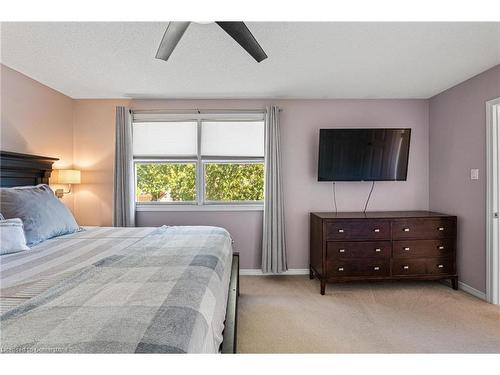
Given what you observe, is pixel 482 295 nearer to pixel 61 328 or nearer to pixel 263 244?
pixel 263 244

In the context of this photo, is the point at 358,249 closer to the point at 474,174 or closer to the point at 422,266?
the point at 422,266

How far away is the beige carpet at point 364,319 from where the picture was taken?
75.0 inches

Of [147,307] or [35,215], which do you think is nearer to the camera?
[147,307]

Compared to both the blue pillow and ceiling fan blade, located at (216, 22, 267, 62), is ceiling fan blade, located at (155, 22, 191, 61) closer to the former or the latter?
ceiling fan blade, located at (216, 22, 267, 62)

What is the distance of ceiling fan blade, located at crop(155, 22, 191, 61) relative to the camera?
5.22 feet

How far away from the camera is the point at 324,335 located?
2029 mm

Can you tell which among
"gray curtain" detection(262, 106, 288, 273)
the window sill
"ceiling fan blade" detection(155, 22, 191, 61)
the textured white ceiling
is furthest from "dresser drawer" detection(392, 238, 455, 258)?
"ceiling fan blade" detection(155, 22, 191, 61)

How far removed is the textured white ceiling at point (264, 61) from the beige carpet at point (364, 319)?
7.76 feet

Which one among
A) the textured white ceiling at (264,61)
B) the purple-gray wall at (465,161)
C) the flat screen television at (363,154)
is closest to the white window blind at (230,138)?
the textured white ceiling at (264,61)

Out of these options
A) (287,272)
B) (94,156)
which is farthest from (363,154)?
(94,156)

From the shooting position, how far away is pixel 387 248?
2895mm

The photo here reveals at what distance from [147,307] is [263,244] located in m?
2.55
